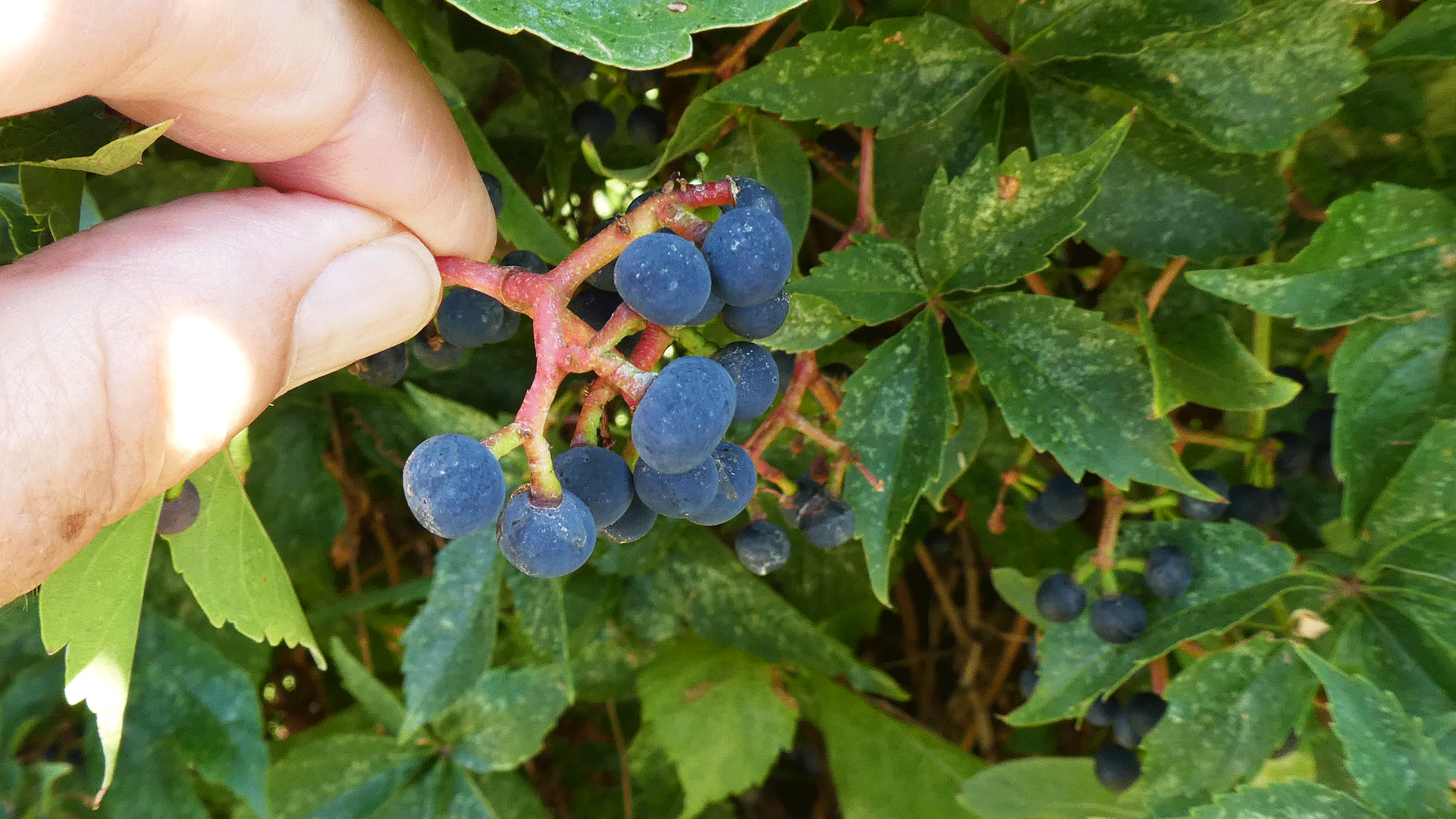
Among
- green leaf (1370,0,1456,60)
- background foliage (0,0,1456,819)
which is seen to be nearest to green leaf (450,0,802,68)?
background foliage (0,0,1456,819)

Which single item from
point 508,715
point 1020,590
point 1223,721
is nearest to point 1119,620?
point 1223,721

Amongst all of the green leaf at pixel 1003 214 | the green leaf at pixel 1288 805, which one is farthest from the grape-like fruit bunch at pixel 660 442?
the green leaf at pixel 1288 805

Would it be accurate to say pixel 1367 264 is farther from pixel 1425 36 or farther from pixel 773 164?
pixel 773 164

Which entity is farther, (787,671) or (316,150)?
(787,671)

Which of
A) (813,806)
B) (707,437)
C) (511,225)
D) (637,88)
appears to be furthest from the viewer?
(813,806)

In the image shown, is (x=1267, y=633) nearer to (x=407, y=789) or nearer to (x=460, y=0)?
(x=460, y=0)

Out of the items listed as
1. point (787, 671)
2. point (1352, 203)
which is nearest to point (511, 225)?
A: point (1352, 203)
